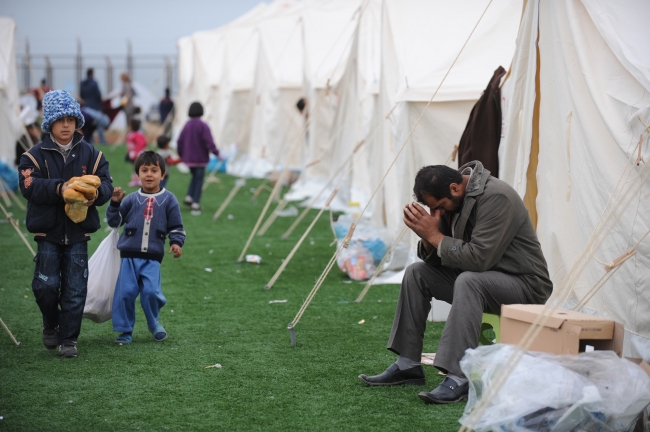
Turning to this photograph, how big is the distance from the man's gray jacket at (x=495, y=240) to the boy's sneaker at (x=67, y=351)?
8.02 ft

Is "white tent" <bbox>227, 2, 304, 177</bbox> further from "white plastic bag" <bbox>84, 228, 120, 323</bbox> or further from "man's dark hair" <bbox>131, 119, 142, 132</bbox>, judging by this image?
"white plastic bag" <bbox>84, 228, 120, 323</bbox>

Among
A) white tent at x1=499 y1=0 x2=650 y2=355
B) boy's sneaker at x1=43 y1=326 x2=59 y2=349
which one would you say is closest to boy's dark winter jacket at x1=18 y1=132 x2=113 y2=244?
boy's sneaker at x1=43 y1=326 x2=59 y2=349

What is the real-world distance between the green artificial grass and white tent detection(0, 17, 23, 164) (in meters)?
5.35

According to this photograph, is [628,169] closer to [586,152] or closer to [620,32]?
[586,152]

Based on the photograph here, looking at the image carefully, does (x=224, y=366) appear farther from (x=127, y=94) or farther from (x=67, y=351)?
(x=127, y=94)

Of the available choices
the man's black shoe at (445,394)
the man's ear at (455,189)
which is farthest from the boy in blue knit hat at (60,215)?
the man's black shoe at (445,394)

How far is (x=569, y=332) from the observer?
3.49 meters

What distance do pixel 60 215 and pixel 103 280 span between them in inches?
25.1

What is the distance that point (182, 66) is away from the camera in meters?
26.5

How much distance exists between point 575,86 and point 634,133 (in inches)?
29.8

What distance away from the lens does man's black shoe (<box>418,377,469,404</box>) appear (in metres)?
4.10

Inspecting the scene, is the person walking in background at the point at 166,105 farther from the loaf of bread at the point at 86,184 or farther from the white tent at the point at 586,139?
the loaf of bread at the point at 86,184

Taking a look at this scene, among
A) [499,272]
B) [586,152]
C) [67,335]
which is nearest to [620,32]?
[586,152]

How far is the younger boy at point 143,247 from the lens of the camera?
528cm
